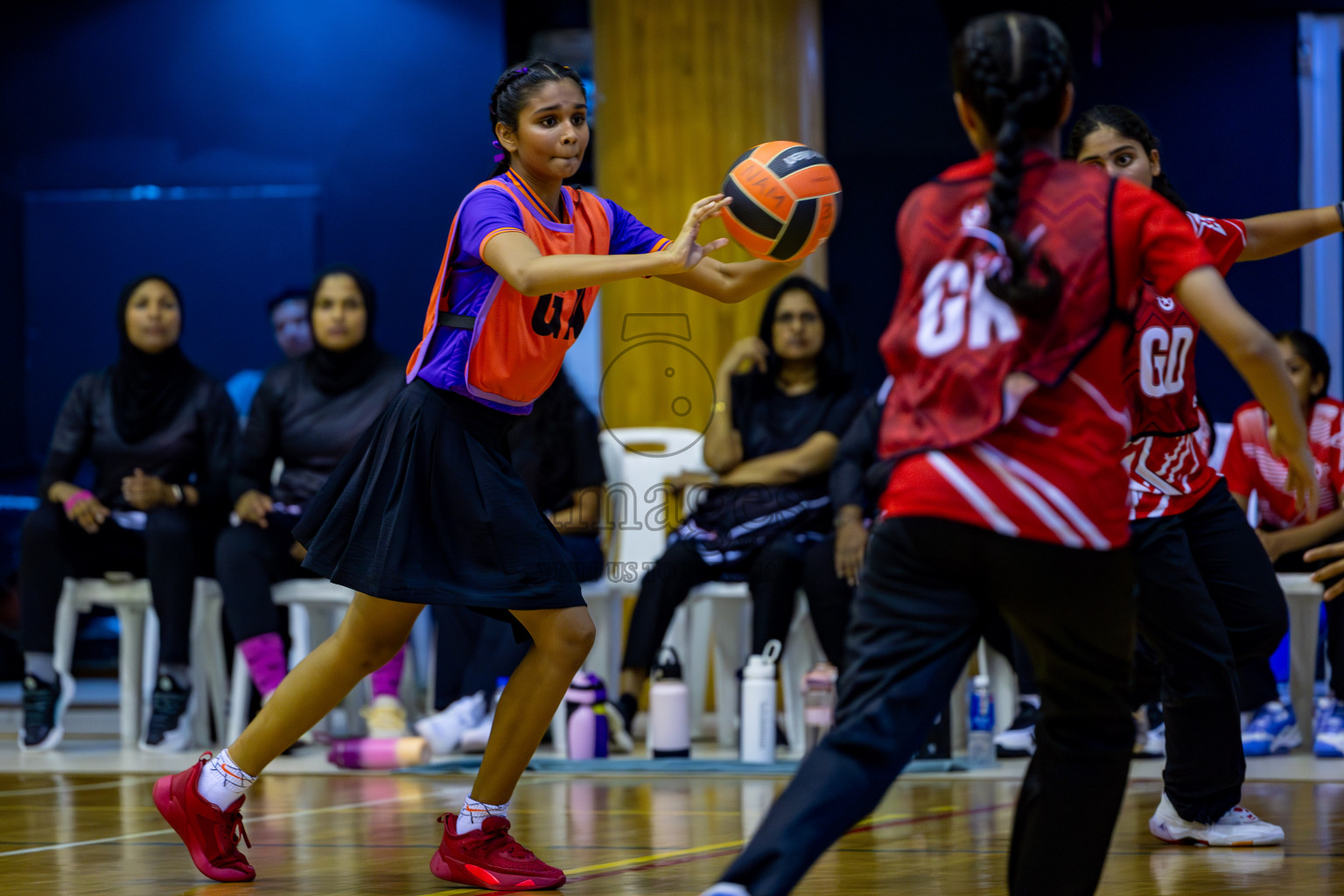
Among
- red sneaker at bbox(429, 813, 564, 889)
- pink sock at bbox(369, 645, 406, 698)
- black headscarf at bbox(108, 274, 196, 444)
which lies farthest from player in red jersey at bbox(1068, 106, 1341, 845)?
black headscarf at bbox(108, 274, 196, 444)

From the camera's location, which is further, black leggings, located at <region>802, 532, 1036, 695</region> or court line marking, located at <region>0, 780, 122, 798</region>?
black leggings, located at <region>802, 532, 1036, 695</region>

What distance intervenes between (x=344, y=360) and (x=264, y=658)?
44.9 inches

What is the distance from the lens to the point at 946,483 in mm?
1853

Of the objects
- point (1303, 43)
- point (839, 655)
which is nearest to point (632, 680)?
point (839, 655)

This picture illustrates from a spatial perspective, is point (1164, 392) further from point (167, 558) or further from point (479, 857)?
point (167, 558)

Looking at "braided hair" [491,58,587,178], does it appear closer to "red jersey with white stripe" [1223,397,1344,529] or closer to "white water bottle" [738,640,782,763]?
"white water bottle" [738,640,782,763]

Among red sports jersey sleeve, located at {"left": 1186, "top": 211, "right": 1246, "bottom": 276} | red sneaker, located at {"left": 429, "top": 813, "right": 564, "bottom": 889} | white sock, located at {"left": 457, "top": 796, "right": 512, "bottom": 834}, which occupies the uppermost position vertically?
red sports jersey sleeve, located at {"left": 1186, "top": 211, "right": 1246, "bottom": 276}

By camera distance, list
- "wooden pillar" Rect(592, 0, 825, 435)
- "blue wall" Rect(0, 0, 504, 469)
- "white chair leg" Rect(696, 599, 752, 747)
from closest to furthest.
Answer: "white chair leg" Rect(696, 599, 752, 747)
"wooden pillar" Rect(592, 0, 825, 435)
"blue wall" Rect(0, 0, 504, 469)

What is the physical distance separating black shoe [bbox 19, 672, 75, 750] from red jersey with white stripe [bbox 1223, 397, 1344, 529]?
169 inches

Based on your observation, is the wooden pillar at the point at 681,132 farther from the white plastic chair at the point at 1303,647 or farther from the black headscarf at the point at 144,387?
the white plastic chair at the point at 1303,647

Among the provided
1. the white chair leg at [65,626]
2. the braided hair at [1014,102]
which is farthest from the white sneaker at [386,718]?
the braided hair at [1014,102]

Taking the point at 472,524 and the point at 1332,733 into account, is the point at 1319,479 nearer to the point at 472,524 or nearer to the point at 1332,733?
the point at 1332,733

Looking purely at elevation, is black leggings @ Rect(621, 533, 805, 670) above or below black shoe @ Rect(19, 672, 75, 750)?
above

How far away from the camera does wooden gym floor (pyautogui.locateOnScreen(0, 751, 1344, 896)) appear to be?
8.71ft
